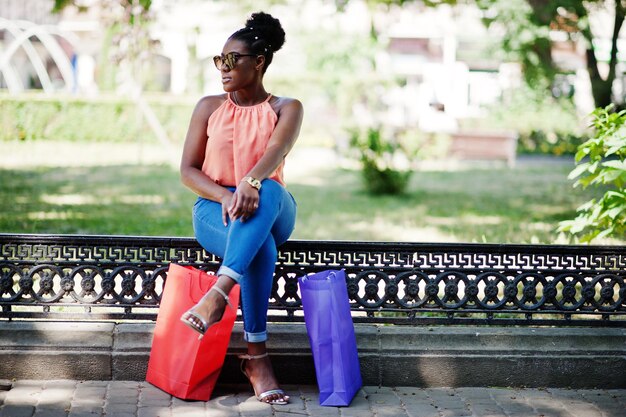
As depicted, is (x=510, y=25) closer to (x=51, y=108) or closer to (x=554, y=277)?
(x=554, y=277)

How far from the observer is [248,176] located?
4281mm

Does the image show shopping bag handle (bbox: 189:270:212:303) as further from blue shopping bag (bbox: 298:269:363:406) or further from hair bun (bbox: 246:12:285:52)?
hair bun (bbox: 246:12:285:52)

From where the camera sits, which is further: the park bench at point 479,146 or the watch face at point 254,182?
the park bench at point 479,146

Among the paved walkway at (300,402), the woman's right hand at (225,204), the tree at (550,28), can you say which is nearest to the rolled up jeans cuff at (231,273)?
the woman's right hand at (225,204)

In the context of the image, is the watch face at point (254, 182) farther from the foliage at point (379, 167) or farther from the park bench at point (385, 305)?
the foliage at point (379, 167)

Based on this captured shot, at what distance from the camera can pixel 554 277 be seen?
4.73 m

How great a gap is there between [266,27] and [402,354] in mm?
1788

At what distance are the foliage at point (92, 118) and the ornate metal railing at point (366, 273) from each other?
816 inches

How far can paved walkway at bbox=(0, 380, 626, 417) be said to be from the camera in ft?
13.4

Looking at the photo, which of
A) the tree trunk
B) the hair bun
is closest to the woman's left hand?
the hair bun

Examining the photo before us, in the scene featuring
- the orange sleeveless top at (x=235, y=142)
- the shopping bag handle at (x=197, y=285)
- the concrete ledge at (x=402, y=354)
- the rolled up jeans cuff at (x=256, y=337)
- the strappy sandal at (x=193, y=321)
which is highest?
the orange sleeveless top at (x=235, y=142)

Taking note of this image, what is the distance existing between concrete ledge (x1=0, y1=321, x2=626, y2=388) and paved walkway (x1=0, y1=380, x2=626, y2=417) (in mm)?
57

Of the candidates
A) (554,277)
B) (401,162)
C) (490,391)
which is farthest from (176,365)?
(401,162)

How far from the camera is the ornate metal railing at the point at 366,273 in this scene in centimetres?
453
